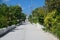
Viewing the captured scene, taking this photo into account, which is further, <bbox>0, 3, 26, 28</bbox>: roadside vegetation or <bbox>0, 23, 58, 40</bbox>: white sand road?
<bbox>0, 3, 26, 28</bbox>: roadside vegetation

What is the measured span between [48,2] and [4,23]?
2233 centimetres

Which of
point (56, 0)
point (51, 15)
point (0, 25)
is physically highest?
point (56, 0)

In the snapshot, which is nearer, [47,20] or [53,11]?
[53,11]

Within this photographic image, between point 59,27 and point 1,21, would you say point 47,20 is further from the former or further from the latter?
A: point 1,21

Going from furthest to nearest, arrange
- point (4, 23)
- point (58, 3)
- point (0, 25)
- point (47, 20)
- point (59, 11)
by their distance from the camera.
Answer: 1. point (4, 23)
2. point (0, 25)
3. point (47, 20)
4. point (59, 11)
5. point (58, 3)

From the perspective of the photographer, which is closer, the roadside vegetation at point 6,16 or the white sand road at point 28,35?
the white sand road at point 28,35

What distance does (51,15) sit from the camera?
109 ft

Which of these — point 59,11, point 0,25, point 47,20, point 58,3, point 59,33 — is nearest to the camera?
point 59,33

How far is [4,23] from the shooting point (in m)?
53.6

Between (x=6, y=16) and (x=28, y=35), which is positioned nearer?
(x=28, y=35)

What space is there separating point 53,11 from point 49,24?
307 cm

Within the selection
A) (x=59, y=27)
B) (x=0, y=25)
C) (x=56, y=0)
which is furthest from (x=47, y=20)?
(x=0, y=25)

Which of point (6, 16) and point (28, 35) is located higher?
point (6, 16)

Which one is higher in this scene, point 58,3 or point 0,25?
point 58,3
